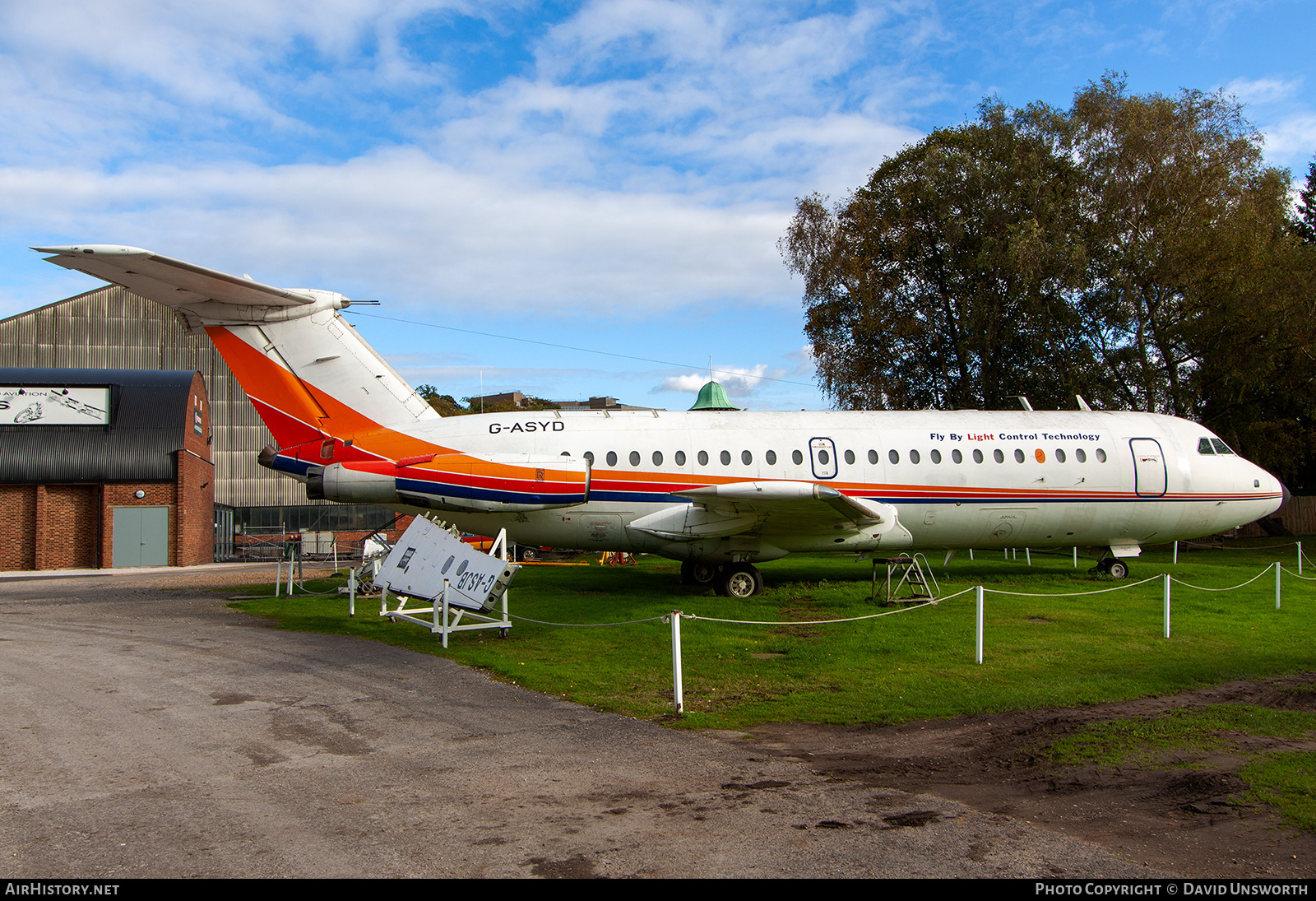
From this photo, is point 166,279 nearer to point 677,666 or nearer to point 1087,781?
point 677,666

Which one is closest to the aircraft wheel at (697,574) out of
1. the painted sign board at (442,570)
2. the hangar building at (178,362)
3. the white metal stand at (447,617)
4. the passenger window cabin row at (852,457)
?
the passenger window cabin row at (852,457)

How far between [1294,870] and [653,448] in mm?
12631

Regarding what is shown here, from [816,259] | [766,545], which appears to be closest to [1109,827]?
[766,545]

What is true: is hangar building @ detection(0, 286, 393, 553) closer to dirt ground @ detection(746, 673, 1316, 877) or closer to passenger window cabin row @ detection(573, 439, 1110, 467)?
passenger window cabin row @ detection(573, 439, 1110, 467)

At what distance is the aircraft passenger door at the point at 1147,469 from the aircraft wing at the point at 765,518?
19.4 feet

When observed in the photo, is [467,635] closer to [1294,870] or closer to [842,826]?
[842,826]

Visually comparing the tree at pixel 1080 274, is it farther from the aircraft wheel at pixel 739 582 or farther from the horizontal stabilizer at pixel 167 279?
the horizontal stabilizer at pixel 167 279

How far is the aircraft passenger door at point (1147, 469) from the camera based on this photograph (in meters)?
17.9

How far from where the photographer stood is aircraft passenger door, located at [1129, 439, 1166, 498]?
17875 millimetres

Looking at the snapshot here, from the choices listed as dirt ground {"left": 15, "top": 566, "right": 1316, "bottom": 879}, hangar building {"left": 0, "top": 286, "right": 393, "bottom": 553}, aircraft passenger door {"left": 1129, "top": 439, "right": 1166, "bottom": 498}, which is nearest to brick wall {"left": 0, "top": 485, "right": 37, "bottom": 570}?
hangar building {"left": 0, "top": 286, "right": 393, "bottom": 553}

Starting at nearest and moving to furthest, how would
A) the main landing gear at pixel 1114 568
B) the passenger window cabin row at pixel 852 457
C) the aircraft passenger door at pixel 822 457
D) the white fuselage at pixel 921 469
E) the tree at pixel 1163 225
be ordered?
1. the white fuselage at pixel 921 469
2. the passenger window cabin row at pixel 852 457
3. the aircraft passenger door at pixel 822 457
4. the main landing gear at pixel 1114 568
5. the tree at pixel 1163 225

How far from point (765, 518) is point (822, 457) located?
221 centimetres

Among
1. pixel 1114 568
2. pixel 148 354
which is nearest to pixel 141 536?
pixel 148 354

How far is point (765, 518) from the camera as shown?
15445 millimetres
